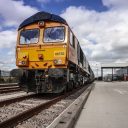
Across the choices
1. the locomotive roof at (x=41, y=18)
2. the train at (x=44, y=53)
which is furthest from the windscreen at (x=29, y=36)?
the locomotive roof at (x=41, y=18)

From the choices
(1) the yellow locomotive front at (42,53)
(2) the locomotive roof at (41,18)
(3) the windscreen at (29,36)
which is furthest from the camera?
(3) the windscreen at (29,36)

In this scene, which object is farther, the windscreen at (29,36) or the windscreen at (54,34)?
the windscreen at (29,36)

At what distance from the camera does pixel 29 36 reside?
15172 millimetres

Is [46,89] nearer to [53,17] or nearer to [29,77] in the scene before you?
[29,77]

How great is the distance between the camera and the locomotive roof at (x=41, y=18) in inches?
579

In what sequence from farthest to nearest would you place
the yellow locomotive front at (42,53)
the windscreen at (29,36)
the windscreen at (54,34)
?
the windscreen at (29,36) → the windscreen at (54,34) → the yellow locomotive front at (42,53)

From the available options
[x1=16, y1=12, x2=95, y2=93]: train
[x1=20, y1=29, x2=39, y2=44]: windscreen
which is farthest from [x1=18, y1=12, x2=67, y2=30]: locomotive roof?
[x1=20, y1=29, x2=39, y2=44]: windscreen

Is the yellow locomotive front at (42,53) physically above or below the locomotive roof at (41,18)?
below

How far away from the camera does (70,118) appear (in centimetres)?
732

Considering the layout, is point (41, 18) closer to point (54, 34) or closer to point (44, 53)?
point (54, 34)

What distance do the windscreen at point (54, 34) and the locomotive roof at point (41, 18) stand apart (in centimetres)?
43

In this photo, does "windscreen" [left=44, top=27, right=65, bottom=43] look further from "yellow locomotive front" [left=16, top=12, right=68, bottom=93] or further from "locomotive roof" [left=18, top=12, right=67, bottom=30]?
"locomotive roof" [left=18, top=12, right=67, bottom=30]

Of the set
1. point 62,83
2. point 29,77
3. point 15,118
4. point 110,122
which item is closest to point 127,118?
point 110,122

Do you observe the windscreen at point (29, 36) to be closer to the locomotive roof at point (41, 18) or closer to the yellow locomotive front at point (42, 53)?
the yellow locomotive front at point (42, 53)
